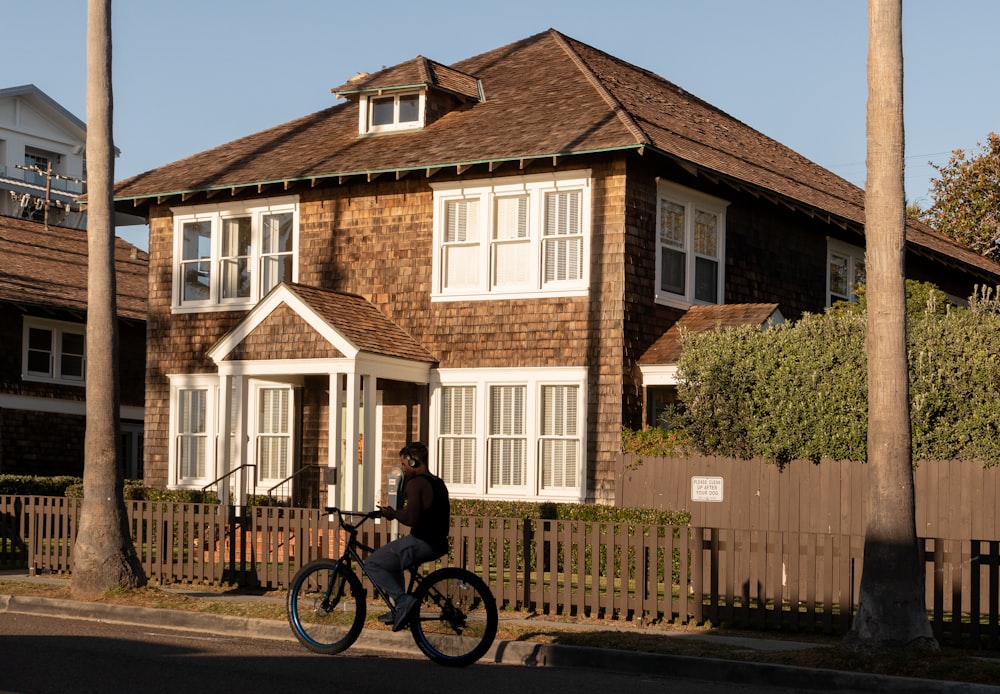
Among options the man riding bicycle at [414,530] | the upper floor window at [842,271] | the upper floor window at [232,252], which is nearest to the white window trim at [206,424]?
the upper floor window at [232,252]

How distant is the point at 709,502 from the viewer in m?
19.4

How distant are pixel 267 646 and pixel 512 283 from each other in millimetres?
11448

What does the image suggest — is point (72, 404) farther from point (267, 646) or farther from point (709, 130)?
point (267, 646)

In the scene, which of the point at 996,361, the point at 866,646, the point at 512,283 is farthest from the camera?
the point at 512,283

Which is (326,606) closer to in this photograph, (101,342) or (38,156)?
(101,342)

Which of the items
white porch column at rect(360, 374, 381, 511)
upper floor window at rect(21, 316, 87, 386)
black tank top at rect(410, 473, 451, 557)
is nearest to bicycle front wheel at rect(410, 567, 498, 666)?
black tank top at rect(410, 473, 451, 557)

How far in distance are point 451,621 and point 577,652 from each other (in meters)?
1.37

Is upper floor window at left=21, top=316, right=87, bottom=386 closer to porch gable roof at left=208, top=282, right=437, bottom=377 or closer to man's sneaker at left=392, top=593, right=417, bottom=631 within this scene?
porch gable roof at left=208, top=282, right=437, bottom=377

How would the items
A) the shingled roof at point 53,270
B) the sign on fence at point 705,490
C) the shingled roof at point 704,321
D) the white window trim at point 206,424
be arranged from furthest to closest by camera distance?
the shingled roof at point 53,270 < the white window trim at point 206,424 < the shingled roof at point 704,321 < the sign on fence at point 705,490

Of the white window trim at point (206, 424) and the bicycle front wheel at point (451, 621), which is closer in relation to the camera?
the bicycle front wheel at point (451, 621)

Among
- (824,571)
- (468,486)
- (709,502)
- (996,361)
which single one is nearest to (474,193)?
(468,486)

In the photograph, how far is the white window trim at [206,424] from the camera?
85.7 feet

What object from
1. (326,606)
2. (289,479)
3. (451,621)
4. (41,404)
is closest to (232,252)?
(289,479)

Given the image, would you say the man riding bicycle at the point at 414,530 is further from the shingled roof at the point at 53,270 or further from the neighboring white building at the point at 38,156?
the neighboring white building at the point at 38,156
